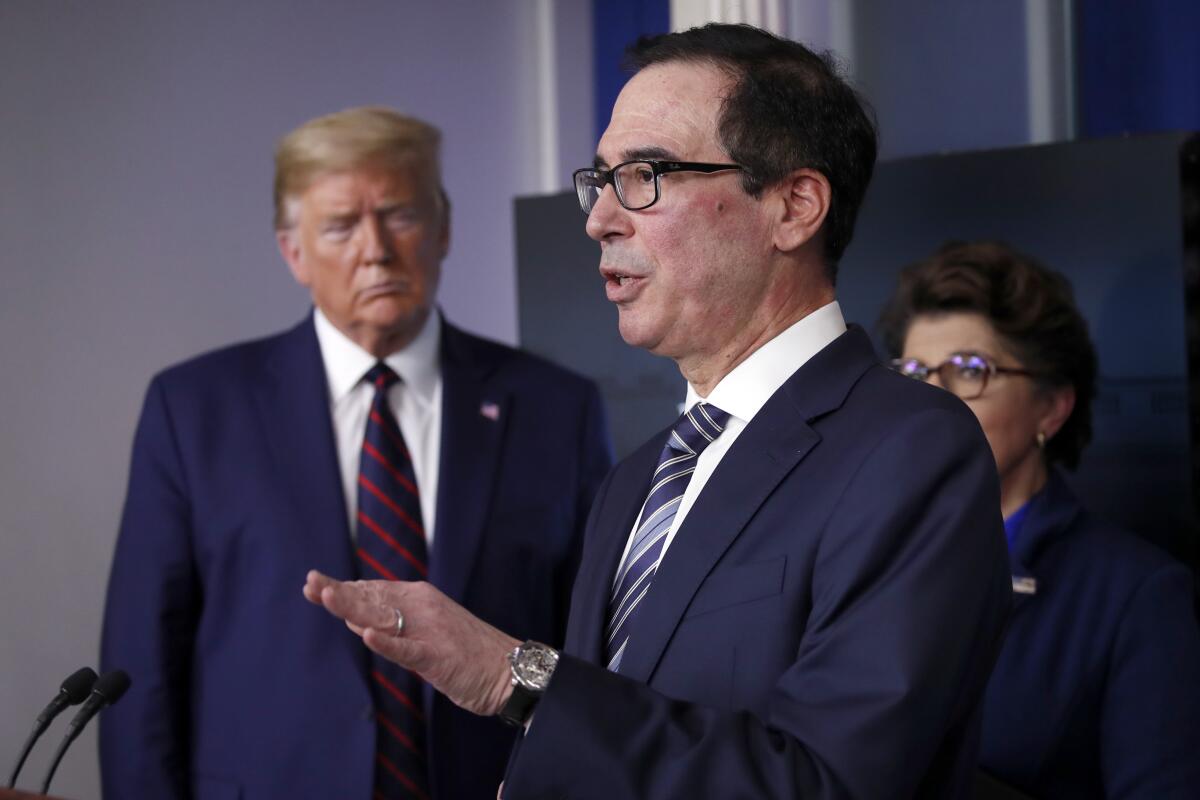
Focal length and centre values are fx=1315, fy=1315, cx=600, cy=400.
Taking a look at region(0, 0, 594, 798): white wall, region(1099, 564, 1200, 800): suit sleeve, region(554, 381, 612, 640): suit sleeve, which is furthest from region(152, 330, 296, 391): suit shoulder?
region(1099, 564, 1200, 800): suit sleeve

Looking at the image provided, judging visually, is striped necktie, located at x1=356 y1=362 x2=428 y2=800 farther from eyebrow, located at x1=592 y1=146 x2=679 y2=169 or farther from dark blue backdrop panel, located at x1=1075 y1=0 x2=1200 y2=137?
dark blue backdrop panel, located at x1=1075 y1=0 x2=1200 y2=137

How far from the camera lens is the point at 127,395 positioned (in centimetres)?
346

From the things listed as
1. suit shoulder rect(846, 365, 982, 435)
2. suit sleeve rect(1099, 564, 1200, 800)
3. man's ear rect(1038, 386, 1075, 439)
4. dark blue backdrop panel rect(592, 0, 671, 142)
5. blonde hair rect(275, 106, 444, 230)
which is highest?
dark blue backdrop panel rect(592, 0, 671, 142)

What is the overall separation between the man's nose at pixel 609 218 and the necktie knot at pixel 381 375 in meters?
1.17

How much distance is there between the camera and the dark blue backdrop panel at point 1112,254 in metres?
2.54

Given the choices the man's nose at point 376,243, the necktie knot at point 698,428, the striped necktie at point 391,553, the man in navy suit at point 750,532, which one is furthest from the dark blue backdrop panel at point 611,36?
the necktie knot at point 698,428

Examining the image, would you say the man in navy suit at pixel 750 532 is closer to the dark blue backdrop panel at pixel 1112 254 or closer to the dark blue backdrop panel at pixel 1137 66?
the dark blue backdrop panel at pixel 1112 254

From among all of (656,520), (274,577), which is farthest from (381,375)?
(656,520)

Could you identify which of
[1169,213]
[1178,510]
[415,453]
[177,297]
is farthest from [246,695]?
[1169,213]

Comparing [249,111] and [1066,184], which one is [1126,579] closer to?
[1066,184]

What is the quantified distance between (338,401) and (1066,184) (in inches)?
60.8

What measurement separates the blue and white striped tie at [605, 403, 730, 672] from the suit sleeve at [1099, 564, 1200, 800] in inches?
35.6

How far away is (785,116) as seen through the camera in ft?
5.08

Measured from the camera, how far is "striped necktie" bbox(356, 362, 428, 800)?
8.00 feet
